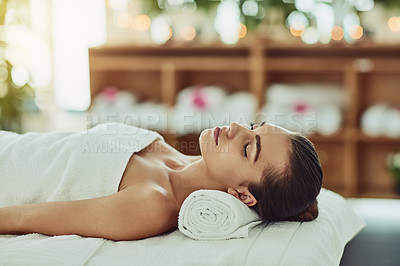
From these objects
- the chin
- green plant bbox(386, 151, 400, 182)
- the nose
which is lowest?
green plant bbox(386, 151, 400, 182)

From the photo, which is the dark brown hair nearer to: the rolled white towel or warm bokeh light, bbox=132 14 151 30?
the rolled white towel

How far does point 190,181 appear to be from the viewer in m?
1.60

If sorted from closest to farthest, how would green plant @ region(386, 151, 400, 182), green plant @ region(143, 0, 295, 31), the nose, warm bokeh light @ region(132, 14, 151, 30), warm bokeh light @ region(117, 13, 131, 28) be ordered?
the nose < green plant @ region(386, 151, 400, 182) < green plant @ region(143, 0, 295, 31) < warm bokeh light @ region(132, 14, 151, 30) < warm bokeh light @ region(117, 13, 131, 28)

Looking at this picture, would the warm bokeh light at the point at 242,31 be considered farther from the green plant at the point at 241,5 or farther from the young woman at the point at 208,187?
the young woman at the point at 208,187

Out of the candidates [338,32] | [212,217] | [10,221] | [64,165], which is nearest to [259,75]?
[338,32]

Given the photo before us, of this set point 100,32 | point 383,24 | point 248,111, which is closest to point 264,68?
point 248,111

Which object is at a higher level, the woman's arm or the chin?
the chin

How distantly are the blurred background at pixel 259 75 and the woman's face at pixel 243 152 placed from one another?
1.92m

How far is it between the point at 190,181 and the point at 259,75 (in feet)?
6.85

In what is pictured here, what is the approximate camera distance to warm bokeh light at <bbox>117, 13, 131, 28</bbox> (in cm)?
423

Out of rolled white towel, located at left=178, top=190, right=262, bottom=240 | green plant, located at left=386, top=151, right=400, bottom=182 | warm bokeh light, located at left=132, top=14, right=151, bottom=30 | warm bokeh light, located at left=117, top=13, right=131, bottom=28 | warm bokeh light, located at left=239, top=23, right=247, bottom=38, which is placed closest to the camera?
rolled white towel, located at left=178, top=190, right=262, bottom=240

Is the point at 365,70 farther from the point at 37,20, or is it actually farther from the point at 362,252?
the point at 37,20

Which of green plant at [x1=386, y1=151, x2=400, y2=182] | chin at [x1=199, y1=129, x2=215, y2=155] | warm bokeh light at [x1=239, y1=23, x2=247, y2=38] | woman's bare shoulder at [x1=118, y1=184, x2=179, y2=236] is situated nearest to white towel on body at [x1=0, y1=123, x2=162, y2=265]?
woman's bare shoulder at [x1=118, y1=184, x2=179, y2=236]

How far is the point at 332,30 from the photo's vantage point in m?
3.74
